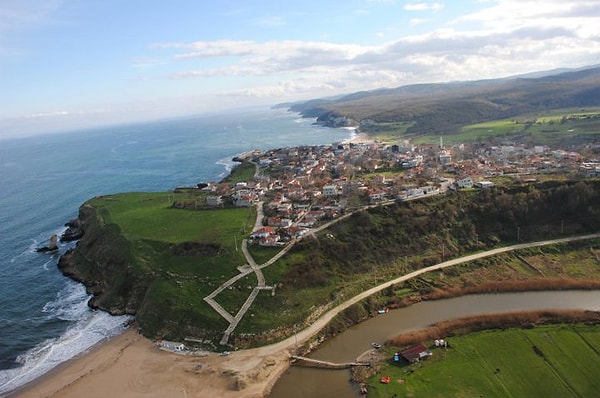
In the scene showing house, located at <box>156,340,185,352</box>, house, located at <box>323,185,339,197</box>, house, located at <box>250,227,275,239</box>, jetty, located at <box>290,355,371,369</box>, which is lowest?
jetty, located at <box>290,355,371,369</box>

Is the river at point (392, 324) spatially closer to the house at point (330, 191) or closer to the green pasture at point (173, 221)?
the green pasture at point (173, 221)

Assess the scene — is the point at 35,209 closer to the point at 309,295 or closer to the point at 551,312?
the point at 309,295

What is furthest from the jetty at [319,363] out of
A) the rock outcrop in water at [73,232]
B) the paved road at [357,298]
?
the rock outcrop in water at [73,232]

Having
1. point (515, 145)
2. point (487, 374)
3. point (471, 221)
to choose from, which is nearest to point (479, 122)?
point (515, 145)

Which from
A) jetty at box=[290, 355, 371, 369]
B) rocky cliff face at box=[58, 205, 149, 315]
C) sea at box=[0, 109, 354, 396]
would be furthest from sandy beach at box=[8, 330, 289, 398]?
Answer: rocky cliff face at box=[58, 205, 149, 315]

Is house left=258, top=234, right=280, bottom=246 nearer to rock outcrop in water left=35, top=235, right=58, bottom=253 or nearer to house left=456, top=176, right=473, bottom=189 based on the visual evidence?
house left=456, top=176, right=473, bottom=189

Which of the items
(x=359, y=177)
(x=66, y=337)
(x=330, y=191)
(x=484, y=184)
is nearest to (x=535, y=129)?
(x=359, y=177)
